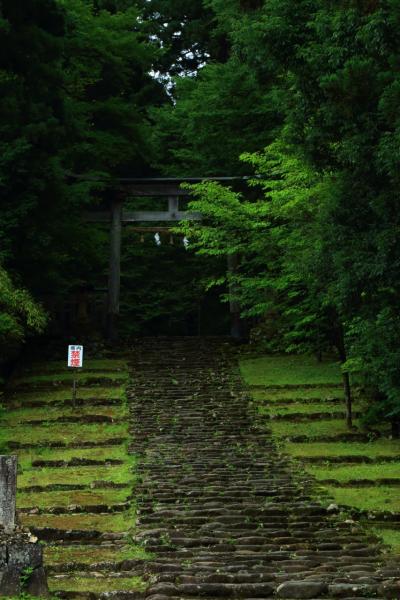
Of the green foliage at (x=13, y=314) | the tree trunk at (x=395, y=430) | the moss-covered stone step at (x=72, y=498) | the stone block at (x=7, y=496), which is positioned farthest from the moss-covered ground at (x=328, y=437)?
the green foliage at (x=13, y=314)

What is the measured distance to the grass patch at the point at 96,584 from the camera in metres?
9.53

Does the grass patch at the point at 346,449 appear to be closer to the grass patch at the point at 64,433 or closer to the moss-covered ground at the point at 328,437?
the moss-covered ground at the point at 328,437

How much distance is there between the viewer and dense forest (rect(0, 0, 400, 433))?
1234 cm

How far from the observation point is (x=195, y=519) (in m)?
13.2

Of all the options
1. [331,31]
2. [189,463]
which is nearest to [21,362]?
[189,463]

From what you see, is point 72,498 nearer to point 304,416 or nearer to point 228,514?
point 228,514

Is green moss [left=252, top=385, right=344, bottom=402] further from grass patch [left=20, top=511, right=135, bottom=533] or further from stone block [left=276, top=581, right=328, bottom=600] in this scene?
stone block [left=276, top=581, right=328, bottom=600]

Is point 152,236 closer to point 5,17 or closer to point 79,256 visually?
point 79,256

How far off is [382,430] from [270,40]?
10416mm

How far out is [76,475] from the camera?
17016 millimetres

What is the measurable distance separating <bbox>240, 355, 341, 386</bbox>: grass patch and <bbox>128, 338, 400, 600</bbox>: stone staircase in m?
0.87

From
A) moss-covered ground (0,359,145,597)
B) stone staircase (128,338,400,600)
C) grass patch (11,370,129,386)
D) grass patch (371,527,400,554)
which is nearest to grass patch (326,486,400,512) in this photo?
stone staircase (128,338,400,600)

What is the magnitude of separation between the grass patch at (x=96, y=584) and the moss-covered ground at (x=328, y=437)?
386 centimetres

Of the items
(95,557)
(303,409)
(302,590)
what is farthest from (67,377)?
(302,590)
